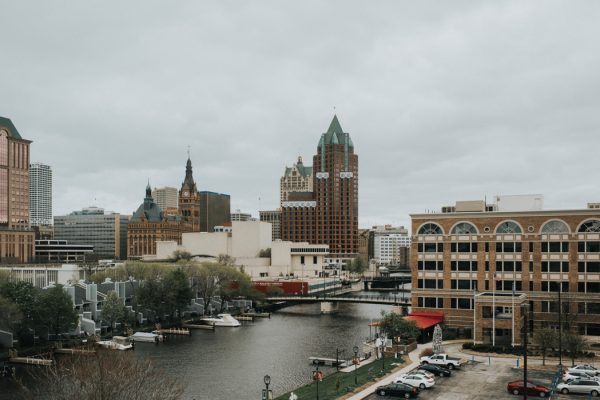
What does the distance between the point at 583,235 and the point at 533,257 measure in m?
7.50

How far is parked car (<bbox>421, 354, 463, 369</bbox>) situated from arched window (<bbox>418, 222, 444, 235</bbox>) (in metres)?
29.8

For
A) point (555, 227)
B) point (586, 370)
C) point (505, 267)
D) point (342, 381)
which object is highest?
point (555, 227)

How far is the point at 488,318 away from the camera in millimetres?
83750

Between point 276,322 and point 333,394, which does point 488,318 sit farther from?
point 276,322

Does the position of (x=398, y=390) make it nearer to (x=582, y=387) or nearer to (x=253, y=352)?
(x=582, y=387)

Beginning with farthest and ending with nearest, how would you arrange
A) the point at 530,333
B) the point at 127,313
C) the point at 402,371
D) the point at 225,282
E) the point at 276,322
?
the point at 225,282
the point at 276,322
the point at 127,313
the point at 530,333
the point at 402,371

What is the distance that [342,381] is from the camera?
63.8 m

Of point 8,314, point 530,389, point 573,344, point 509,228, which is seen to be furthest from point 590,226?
point 8,314

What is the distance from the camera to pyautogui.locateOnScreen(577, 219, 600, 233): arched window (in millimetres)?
87125

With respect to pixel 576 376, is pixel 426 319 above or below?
above

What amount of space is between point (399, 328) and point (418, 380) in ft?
71.3

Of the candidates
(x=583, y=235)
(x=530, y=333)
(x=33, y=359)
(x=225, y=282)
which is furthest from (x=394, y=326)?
(x=225, y=282)

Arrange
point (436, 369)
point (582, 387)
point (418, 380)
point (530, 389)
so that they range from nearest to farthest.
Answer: point (530, 389)
point (582, 387)
point (418, 380)
point (436, 369)

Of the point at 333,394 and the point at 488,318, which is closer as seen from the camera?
the point at 333,394
